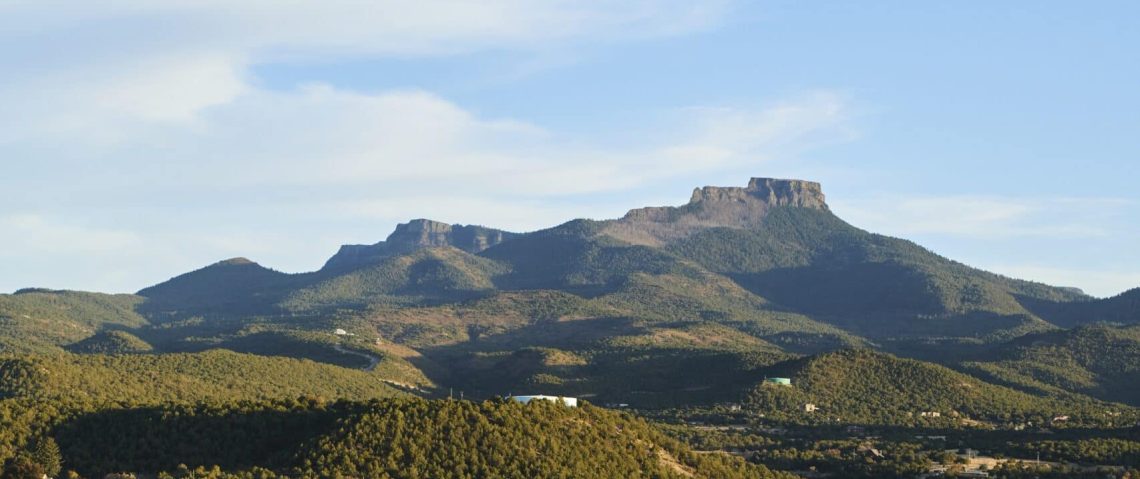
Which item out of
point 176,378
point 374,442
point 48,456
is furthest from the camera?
point 176,378

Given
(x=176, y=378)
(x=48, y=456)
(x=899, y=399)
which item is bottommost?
(x=48, y=456)

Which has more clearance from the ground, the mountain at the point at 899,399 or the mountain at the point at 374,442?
the mountain at the point at 899,399

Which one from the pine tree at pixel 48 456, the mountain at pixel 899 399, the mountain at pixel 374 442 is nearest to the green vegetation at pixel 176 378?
the mountain at pixel 374 442

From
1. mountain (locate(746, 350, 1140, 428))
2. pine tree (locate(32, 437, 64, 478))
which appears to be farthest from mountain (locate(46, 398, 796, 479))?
mountain (locate(746, 350, 1140, 428))

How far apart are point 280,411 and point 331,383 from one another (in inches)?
3528

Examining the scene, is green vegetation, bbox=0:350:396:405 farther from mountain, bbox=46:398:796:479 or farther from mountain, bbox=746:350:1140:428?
mountain, bbox=746:350:1140:428

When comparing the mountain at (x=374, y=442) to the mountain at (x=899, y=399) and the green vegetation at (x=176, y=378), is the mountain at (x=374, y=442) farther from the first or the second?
the mountain at (x=899, y=399)

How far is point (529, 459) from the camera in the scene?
87.4 metres

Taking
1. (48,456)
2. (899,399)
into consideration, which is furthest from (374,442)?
(899,399)

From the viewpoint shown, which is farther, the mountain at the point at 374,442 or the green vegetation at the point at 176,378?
the green vegetation at the point at 176,378

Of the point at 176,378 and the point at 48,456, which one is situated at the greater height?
the point at 176,378

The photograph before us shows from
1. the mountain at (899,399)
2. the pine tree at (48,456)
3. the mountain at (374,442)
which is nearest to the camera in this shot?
the mountain at (374,442)

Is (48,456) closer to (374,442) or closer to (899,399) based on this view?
(374,442)

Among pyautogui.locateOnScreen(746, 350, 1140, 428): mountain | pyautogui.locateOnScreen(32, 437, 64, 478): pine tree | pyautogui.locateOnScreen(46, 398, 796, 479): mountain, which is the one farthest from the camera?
pyautogui.locateOnScreen(746, 350, 1140, 428): mountain
